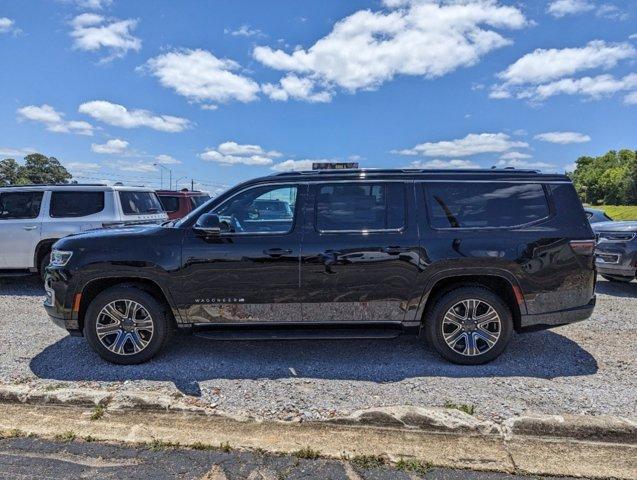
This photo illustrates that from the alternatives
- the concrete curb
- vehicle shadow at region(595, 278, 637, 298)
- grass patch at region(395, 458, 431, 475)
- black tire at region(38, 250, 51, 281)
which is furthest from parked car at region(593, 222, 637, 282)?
black tire at region(38, 250, 51, 281)

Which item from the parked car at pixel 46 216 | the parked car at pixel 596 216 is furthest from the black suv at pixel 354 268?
the parked car at pixel 596 216

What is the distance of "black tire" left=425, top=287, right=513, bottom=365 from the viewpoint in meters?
4.44

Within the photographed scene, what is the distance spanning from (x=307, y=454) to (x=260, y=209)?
2.44 metres

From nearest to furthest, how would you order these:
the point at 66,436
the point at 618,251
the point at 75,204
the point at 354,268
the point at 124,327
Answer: the point at 66,436 → the point at 354,268 → the point at 124,327 → the point at 618,251 → the point at 75,204

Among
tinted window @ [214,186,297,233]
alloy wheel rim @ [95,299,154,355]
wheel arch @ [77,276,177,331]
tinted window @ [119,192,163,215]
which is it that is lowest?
alloy wheel rim @ [95,299,154,355]

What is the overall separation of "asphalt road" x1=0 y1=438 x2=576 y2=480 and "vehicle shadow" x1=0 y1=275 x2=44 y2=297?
A: 5.49 metres

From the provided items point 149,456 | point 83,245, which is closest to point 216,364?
point 149,456

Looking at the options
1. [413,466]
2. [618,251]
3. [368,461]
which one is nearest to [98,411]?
[368,461]

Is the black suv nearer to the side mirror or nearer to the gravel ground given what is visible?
the side mirror

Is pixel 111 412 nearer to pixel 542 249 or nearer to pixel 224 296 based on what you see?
pixel 224 296

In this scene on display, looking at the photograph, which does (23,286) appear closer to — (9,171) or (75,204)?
(75,204)

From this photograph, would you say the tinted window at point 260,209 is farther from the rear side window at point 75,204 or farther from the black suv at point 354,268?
the rear side window at point 75,204

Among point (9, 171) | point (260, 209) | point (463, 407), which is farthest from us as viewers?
point (9, 171)

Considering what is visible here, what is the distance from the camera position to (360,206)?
450 cm
